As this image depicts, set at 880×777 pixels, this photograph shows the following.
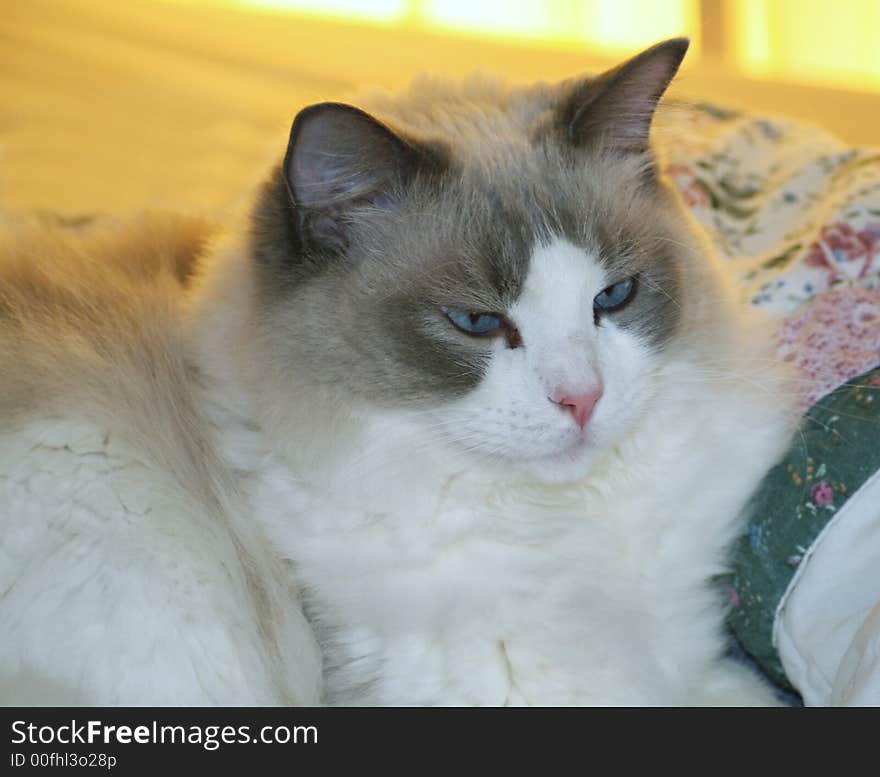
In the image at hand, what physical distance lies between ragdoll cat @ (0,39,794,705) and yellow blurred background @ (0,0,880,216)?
679 mm

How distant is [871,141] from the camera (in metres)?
2.69

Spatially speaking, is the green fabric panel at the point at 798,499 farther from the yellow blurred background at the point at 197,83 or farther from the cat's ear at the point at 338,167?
the yellow blurred background at the point at 197,83

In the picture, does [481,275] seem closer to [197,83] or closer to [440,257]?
[440,257]

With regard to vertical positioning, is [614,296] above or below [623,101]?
below

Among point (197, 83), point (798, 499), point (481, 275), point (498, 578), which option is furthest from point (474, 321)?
point (197, 83)

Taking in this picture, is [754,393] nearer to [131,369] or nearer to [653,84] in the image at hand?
[653,84]

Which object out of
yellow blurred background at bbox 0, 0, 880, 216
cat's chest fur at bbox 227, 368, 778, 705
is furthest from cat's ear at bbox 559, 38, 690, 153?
yellow blurred background at bbox 0, 0, 880, 216

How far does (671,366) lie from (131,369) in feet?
2.43

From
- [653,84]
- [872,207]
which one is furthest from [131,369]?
[872,207]

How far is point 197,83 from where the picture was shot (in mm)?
2771

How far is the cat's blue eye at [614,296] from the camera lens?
1.38 meters

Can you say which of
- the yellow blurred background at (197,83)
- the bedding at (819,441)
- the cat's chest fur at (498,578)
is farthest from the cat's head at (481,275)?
the yellow blurred background at (197,83)

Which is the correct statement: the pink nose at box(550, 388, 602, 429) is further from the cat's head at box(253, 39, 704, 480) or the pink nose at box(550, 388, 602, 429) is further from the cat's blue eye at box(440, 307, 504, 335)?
the cat's blue eye at box(440, 307, 504, 335)

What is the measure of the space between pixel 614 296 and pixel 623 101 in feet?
0.90
